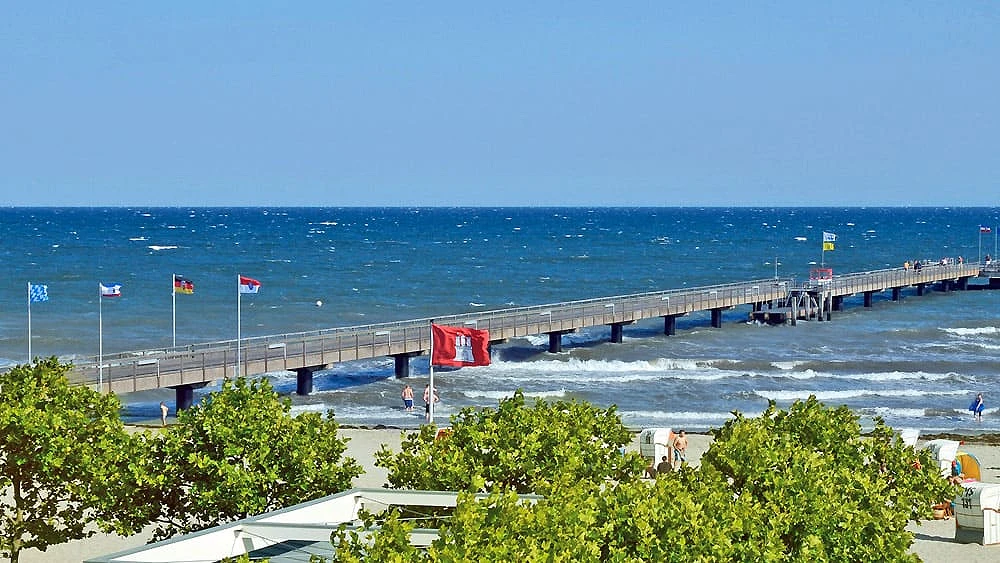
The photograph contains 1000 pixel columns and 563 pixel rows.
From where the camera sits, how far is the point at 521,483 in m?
18.1

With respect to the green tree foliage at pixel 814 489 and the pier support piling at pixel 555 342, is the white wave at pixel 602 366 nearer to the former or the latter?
the pier support piling at pixel 555 342

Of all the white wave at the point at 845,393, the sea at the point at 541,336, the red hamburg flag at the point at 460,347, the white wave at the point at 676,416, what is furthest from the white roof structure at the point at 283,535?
the white wave at the point at 845,393

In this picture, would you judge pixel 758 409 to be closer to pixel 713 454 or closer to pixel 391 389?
pixel 391 389

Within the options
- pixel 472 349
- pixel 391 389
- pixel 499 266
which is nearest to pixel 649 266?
pixel 499 266

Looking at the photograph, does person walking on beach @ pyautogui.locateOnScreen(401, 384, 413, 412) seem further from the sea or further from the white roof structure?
the white roof structure

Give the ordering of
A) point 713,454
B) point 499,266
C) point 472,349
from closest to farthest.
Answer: point 713,454 → point 472,349 → point 499,266

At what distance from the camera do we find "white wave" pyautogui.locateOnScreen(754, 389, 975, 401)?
4722cm

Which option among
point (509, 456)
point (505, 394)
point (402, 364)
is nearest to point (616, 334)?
point (402, 364)

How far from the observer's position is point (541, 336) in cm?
6500

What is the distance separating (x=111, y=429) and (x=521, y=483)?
5.76 metres

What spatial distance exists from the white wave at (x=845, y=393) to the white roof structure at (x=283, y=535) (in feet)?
102

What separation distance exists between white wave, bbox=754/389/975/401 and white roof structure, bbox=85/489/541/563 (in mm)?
31114

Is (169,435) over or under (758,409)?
over

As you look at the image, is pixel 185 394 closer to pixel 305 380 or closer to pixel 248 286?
pixel 248 286
